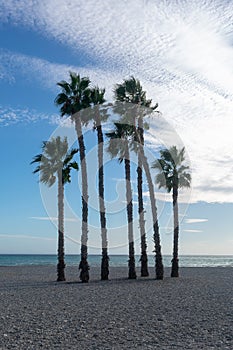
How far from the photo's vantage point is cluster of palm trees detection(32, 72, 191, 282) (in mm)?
34531

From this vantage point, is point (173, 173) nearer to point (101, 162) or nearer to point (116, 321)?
point (101, 162)

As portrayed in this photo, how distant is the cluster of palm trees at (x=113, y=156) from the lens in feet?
113

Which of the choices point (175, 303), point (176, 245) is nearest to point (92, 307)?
point (175, 303)

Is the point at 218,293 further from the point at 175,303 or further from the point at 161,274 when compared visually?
the point at 161,274

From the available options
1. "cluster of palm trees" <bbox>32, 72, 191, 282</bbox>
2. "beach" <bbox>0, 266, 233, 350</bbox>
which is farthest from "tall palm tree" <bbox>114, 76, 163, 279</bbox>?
"beach" <bbox>0, 266, 233, 350</bbox>

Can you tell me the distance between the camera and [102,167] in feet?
115

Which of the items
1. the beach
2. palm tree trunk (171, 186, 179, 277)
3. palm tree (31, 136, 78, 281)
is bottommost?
the beach

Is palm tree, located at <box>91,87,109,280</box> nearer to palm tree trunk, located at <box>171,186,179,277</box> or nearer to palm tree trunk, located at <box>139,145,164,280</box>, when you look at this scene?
palm tree trunk, located at <box>139,145,164,280</box>

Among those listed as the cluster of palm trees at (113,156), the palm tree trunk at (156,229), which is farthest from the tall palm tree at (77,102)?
the palm tree trunk at (156,229)

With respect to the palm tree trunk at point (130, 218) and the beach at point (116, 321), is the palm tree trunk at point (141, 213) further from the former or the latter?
the beach at point (116, 321)

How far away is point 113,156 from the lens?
127 ft

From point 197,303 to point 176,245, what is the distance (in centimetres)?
1852

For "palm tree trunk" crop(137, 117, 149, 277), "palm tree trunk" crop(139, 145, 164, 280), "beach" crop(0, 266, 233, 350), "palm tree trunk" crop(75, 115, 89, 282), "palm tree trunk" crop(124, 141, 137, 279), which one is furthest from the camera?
"palm tree trunk" crop(137, 117, 149, 277)

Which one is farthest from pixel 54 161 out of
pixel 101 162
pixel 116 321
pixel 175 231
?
pixel 116 321
